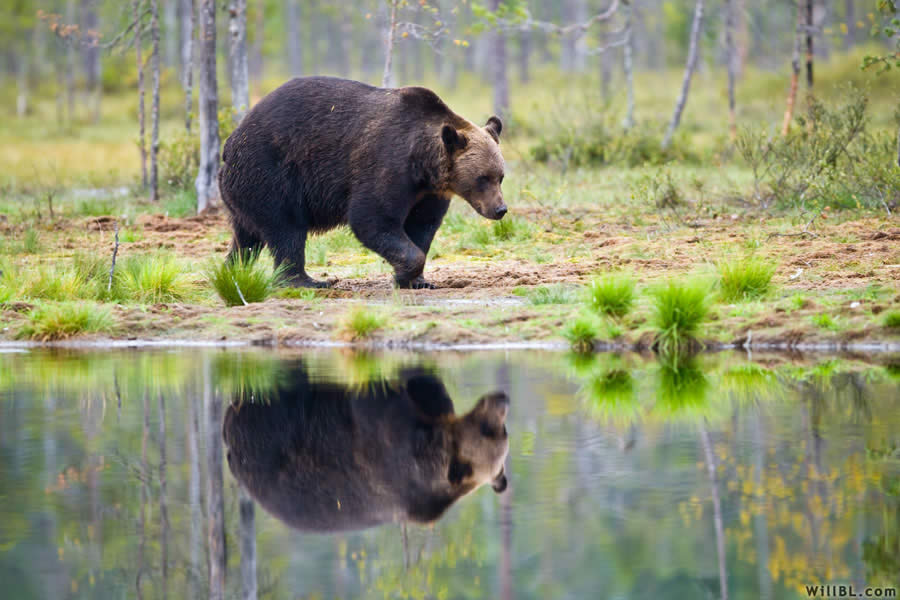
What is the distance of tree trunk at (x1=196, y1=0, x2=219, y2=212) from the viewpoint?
18266mm

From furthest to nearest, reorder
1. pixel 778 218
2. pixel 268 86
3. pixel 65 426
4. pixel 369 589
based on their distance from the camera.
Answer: pixel 268 86
pixel 778 218
pixel 65 426
pixel 369 589

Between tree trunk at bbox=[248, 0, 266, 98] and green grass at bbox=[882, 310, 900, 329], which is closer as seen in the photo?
green grass at bbox=[882, 310, 900, 329]

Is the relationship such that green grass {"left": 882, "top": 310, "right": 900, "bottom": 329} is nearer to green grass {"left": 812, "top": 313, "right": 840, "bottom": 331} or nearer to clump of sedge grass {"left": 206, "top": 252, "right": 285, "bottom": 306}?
green grass {"left": 812, "top": 313, "right": 840, "bottom": 331}

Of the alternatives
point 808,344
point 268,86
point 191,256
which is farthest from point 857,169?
point 268,86

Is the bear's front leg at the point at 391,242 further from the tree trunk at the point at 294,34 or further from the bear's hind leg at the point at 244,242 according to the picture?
the tree trunk at the point at 294,34

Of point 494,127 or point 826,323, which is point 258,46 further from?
point 826,323

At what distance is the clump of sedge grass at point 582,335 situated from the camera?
32.3 ft

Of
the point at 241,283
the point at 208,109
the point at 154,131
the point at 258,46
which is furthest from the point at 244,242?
the point at 258,46

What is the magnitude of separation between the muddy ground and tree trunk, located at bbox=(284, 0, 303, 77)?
5080 cm

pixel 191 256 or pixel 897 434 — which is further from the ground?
pixel 897 434

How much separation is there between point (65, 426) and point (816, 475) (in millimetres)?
4528

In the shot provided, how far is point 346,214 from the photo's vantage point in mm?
12305

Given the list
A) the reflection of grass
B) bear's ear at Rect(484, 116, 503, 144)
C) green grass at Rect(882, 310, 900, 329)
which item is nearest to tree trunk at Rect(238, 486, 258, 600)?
the reflection of grass

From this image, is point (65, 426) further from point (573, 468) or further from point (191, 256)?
point (191, 256)
